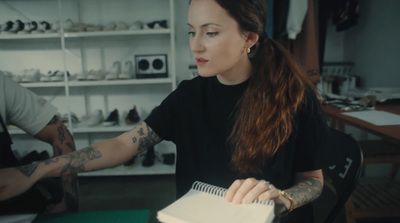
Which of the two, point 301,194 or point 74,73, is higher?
point 74,73

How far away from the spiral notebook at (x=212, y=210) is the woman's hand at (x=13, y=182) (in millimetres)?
438

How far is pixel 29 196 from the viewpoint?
33.4 inches

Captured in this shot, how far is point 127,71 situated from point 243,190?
222 cm

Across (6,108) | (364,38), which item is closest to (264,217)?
(6,108)

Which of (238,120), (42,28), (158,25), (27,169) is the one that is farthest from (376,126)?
(42,28)

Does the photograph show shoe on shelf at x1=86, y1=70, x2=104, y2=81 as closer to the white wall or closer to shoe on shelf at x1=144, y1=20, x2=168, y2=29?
shoe on shelf at x1=144, y1=20, x2=168, y2=29

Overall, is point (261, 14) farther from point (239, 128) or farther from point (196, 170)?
point (196, 170)

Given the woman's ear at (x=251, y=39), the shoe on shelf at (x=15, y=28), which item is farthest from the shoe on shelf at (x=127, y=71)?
the woman's ear at (x=251, y=39)

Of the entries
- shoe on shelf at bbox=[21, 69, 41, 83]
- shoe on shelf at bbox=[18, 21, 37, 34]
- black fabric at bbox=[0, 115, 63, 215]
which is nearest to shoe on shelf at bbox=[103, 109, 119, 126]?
shoe on shelf at bbox=[21, 69, 41, 83]

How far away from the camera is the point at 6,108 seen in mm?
1124

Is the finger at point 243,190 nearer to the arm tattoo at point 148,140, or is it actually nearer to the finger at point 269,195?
the finger at point 269,195

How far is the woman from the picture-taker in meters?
0.86

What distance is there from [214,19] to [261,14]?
0.58 ft

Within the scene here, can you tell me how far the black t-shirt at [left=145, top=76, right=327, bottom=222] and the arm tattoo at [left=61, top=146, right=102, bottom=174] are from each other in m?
0.22
